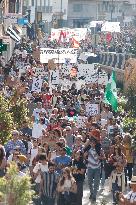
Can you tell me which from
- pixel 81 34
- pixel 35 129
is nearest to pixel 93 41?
pixel 81 34

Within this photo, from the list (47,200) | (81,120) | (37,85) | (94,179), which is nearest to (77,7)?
(37,85)

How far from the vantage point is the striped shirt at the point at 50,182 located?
15078 millimetres

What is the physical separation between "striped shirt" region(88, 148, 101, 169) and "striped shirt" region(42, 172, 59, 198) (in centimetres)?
Result: 161

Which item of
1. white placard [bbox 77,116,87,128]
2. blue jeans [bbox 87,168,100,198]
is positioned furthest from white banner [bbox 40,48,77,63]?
blue jeans [bbox 87,168,100,198]

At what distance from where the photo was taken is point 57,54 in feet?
115

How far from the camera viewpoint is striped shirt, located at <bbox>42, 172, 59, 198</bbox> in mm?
15078

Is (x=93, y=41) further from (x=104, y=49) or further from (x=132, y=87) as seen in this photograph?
(x=132, y=87)

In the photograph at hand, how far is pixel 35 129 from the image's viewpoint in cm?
1964

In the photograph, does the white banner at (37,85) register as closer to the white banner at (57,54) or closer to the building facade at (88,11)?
the white banner at (57,54)

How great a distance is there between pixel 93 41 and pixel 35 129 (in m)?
49.2

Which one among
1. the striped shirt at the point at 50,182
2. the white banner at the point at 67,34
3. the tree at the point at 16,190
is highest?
the white banner at the point at 67,34

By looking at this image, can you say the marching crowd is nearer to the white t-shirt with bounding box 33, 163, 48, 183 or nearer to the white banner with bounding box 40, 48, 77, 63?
the white t-shirt with bounding box 33, 163, 48, 183

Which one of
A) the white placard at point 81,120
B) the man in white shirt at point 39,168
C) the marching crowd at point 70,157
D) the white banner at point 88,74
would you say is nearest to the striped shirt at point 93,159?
the marching crowd at point 70,157

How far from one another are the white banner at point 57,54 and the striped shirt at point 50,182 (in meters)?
20.0
